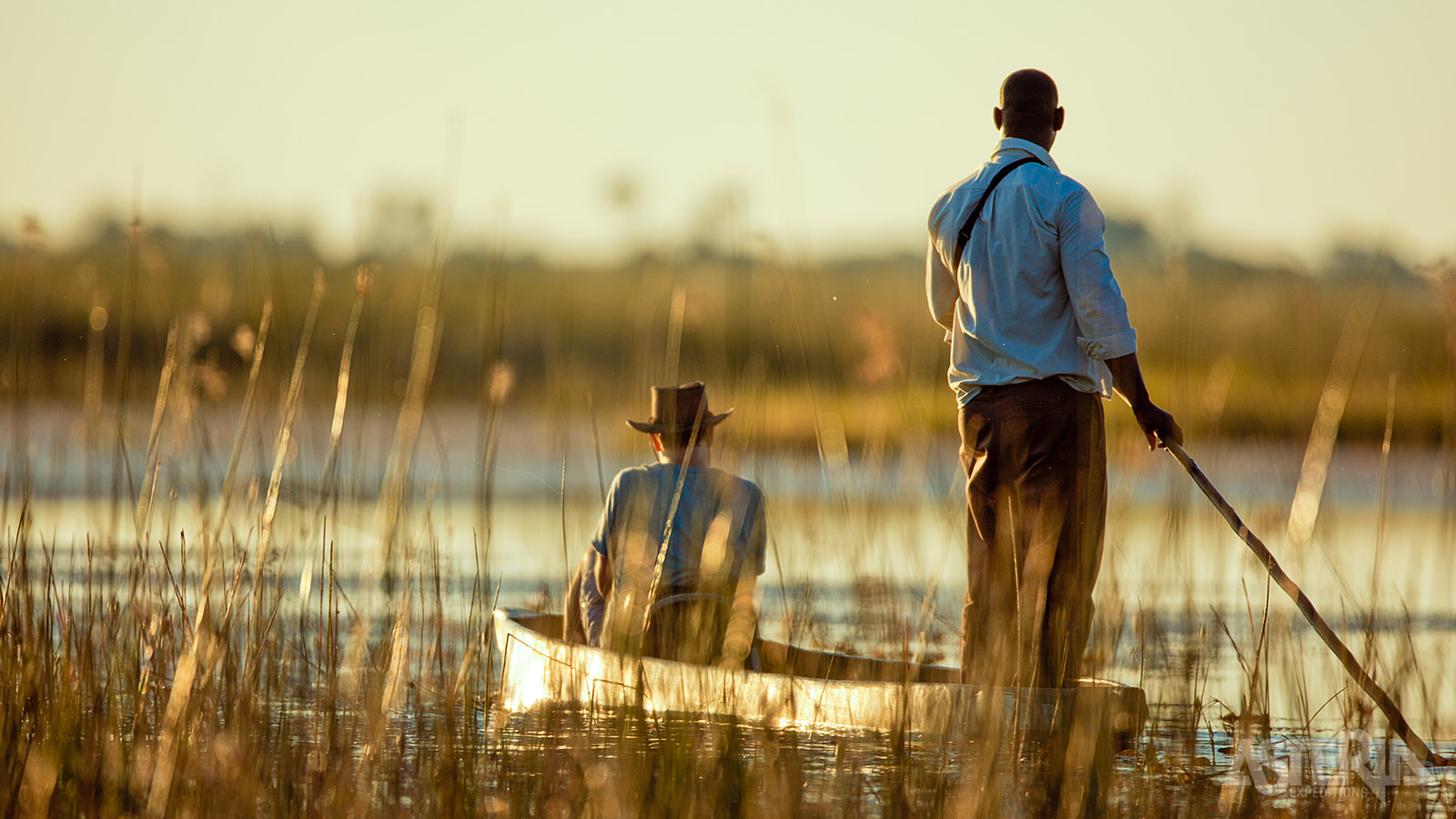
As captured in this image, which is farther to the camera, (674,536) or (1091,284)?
(674,536)

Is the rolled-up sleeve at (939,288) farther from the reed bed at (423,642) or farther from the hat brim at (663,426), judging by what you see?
the hat brim at (663,426)

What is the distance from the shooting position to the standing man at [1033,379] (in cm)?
350

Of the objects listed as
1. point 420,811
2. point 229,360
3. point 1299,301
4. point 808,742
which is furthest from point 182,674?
point 229,360

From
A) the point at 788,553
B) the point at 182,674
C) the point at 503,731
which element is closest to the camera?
the point at 182,674

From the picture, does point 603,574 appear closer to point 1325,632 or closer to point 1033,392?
point 1033,392

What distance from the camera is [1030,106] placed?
12.4ft

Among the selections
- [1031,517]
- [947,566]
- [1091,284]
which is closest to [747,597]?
[1031,517]

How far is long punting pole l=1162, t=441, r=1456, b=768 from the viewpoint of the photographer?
2.89 m

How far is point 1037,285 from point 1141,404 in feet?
1.36

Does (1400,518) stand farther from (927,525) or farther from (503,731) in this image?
(503,731)

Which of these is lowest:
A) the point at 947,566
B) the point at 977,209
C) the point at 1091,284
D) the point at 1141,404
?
the point at 947,566

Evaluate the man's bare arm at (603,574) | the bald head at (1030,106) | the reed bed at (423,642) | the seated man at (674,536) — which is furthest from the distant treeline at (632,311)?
the man's bare arm at (603,574)

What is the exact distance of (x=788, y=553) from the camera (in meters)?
4.07

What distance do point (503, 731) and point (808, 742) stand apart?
83 cm
